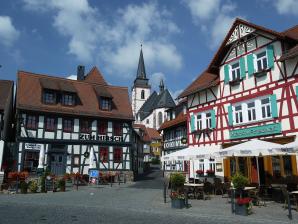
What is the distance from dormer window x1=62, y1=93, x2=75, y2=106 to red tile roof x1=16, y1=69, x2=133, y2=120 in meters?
0.42

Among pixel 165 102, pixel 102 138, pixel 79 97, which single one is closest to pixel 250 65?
pixel 102 138

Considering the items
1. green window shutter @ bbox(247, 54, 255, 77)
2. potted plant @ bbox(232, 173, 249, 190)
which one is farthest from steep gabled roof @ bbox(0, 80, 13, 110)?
potted plant @ bbox(232, 173, 249, 190)

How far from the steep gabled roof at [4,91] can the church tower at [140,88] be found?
7294 cm

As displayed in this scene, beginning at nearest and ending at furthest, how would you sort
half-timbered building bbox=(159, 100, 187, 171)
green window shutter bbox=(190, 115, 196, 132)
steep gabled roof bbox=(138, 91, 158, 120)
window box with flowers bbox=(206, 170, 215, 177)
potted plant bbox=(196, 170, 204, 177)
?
window box with flowers bbox=(206, 170, 215, 177)
potted plant bbox=(196, 170, 204, 177)
green window shutter bbox=(190, 115, 196, 132)
half-timbered building bbox=(159, 100, 187, 171)
steep gabled roof bbox=(138, 91, 158, 120)

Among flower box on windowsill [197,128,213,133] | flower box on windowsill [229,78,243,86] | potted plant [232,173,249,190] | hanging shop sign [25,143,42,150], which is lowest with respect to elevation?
potted plant [232,173,249,190]

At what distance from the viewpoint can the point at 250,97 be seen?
1762cm

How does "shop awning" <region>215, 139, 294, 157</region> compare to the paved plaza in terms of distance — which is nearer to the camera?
the paved plaza

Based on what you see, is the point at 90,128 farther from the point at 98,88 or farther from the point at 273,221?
the point at 273,221

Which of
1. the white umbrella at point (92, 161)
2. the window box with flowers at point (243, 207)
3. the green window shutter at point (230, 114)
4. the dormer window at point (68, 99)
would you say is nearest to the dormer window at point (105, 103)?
the dormer window at point (68, 99)

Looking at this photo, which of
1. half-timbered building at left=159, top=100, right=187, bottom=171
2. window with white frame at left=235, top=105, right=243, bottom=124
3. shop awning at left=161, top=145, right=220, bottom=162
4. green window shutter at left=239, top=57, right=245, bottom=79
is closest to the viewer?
shop awning at left=161, top=145, right=220, bottom=162

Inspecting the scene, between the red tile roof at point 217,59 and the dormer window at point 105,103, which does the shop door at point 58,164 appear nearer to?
the dormer window at point 105,103

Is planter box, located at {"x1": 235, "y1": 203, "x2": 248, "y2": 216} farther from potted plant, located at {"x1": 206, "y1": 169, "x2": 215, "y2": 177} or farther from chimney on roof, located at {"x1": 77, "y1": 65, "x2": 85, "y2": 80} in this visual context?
chimney on roof, located at {"x1": 77, "y1": 65, "x2": 85, "y2": 80}

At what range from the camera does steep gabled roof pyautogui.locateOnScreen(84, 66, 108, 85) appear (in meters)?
33.4

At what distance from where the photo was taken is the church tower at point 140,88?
101 m
